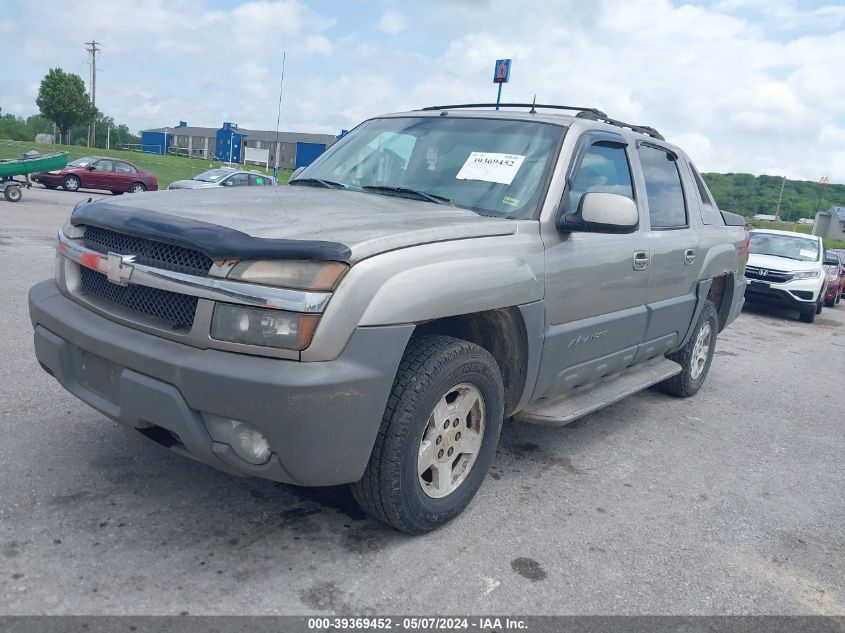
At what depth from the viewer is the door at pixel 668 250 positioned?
4499 mm

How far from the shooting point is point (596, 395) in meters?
4.15

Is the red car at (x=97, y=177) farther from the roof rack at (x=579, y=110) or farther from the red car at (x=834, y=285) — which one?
the roof rack at (x=579, y=110)

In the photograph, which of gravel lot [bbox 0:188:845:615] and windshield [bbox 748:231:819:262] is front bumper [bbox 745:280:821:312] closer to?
windshield [bbox 748:231:819:262]

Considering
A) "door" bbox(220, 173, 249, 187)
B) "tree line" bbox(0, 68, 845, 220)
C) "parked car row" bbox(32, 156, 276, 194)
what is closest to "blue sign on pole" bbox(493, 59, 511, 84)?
"door" bbox(220, 173, 249, 187)

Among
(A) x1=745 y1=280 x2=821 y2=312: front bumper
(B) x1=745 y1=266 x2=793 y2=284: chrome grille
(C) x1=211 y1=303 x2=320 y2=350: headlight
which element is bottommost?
(A) x1=745 y1=280 x2=821 y2=312: front bumper

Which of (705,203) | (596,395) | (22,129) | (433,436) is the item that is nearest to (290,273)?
(433,436)

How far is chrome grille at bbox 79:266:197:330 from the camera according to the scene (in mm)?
2604

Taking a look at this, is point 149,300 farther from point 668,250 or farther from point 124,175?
point 124,175

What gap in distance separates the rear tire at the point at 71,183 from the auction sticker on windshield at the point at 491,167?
998 inches

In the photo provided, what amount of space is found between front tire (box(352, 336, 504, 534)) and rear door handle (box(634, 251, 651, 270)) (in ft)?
4.64

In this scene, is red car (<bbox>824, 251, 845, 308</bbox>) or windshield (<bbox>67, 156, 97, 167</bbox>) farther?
windshield (<bbox>67, 156, 97, 167</bbox>)

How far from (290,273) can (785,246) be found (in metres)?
13.8

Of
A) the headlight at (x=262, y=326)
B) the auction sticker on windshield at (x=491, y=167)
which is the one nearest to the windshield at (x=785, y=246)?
the auction sticker on windshield at (x=491, y=167)

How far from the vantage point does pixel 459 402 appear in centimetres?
310
